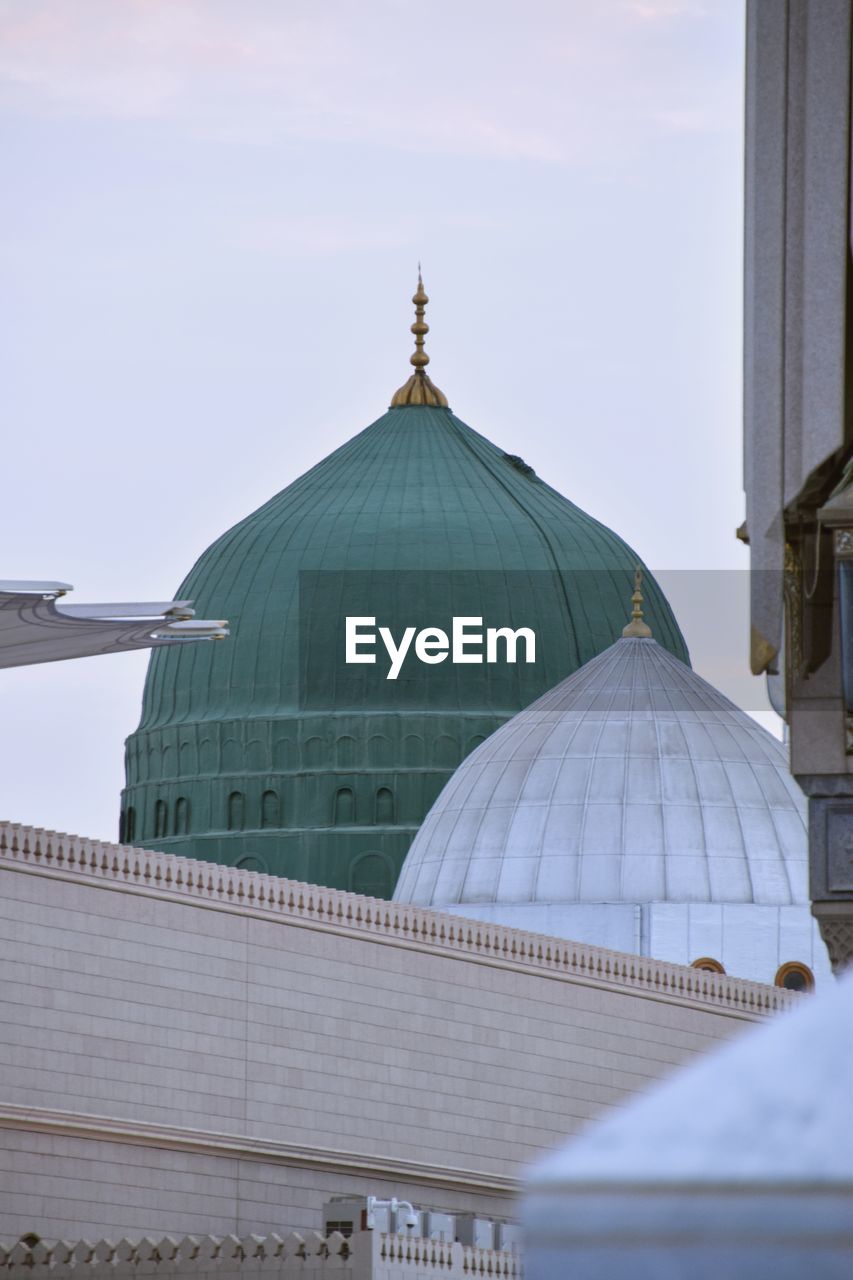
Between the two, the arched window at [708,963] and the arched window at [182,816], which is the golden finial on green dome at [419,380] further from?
the arched window at [708,963]

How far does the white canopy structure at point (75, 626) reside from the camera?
55.6 ft

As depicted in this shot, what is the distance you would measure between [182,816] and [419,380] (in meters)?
8.77

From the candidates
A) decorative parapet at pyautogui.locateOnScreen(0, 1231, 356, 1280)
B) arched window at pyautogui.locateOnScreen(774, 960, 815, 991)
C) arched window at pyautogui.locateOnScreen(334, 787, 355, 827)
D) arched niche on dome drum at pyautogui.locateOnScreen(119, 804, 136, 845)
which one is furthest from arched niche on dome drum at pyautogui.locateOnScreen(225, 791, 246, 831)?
decorative parapet at pyautogui.locateOnScreen(0, 1231, 356, 1280)

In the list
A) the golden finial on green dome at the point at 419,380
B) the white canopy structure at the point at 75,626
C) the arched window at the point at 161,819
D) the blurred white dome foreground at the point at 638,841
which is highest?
the golden finial on green dome at the point at 419,380

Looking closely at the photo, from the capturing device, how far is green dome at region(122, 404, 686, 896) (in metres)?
38.5

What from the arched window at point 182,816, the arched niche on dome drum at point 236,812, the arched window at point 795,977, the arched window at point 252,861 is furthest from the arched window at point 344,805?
the arched window at point 795,977

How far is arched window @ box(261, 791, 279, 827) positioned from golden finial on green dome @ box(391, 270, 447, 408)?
7.57 m

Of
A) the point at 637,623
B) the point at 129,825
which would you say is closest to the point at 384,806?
the point at 129,825

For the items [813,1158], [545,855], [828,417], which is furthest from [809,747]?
[545,855]

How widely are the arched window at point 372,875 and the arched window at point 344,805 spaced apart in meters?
0.64

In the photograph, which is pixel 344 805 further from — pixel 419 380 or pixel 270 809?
pixel 419 380

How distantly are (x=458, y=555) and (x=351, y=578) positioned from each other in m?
1.66

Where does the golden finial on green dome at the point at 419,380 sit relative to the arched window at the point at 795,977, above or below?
above

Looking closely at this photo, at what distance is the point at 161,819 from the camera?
130 ft
